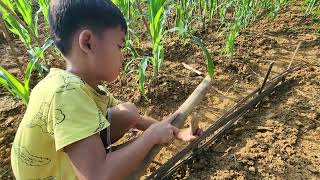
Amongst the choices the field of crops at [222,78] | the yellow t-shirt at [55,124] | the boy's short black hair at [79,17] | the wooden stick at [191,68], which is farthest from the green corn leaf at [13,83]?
the wooden stick at [191,68]

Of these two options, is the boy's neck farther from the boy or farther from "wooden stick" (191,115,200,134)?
"wooden stick" (191,115,200,134)

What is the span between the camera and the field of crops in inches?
64.4

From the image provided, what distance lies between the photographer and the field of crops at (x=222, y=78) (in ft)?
5.37

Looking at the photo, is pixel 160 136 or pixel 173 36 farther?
pixel 173 36

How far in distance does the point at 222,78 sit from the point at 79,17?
5.06 ft

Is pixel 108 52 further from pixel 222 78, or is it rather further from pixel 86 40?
pixel 222 78

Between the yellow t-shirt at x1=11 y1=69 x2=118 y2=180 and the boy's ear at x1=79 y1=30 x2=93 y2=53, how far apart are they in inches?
3.7

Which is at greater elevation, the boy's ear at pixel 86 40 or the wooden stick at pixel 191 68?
the boy's ear at pixel 86 40

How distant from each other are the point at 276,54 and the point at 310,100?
71 cm

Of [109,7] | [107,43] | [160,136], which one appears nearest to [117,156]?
[160,136]

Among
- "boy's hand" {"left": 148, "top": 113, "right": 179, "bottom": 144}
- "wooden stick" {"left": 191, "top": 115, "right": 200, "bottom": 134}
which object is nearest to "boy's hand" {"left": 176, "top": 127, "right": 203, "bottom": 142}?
"wooden stick" {"left": 191, "top": 115, "right": 200, "bottom": 134}

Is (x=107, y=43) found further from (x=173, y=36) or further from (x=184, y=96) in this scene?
(x=173, y=36)

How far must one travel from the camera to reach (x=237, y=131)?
5.94 ft

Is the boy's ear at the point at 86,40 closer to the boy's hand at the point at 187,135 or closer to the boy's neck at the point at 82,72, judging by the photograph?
the boy's neck at the point at 82,72
